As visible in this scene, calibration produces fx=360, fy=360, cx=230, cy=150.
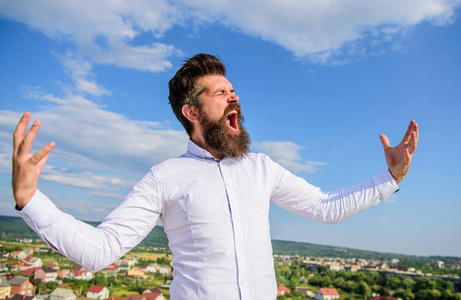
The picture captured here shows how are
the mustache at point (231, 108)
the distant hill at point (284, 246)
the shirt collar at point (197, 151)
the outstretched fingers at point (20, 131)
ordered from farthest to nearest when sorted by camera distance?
the distant hill at point (284, 246) < the mustache at point (231, 108) < the shirt collar at point (197, 151) < the outstretched fingers at point (20, 131)

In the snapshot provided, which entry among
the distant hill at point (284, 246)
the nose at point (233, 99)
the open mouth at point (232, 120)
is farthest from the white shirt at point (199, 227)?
the distant hill at point (284, 246)

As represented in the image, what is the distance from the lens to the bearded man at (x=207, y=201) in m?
1.37

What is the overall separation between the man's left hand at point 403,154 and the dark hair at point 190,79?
42.8 inches

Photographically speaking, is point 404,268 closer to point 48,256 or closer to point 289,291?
point 289,291

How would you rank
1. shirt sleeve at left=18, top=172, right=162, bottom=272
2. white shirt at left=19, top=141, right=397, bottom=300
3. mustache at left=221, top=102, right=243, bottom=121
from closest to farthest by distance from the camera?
shirt sleeve at left=18, top=172, right=162, bottom=272
white shirt at left=19, top=141, right=397, bottom=300
mustache at left=221, top=102, right=243, bottom=121

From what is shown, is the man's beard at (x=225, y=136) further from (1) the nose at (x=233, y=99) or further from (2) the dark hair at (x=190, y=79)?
(2) the dark hair at (x=190, y=79)

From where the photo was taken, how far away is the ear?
2.10m

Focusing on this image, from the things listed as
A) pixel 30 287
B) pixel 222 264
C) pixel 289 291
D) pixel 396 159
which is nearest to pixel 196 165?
pixel 222 264

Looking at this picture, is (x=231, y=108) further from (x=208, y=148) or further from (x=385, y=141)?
(x=385, y=141)

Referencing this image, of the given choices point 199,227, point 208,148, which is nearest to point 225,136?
point 208,148

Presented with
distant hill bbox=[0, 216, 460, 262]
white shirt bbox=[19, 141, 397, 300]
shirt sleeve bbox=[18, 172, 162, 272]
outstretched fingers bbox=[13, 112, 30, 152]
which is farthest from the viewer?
distant hill bbox=[0, 216, 460, 262]

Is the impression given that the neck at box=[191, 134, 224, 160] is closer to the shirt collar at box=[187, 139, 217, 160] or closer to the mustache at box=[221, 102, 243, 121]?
the shirt collar at box=[187, 139, 217, 160]

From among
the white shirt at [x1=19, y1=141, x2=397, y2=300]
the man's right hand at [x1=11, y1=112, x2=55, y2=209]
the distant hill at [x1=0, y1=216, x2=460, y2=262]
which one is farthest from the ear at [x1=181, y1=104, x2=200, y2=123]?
the distant hill at [x1=0, y1=216, x2=460, y2=262]

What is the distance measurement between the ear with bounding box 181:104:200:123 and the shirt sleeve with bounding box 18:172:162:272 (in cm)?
51
